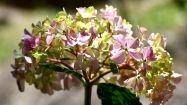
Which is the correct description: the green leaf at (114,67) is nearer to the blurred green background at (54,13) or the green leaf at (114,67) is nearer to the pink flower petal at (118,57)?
the pink flower petal at (118,57)

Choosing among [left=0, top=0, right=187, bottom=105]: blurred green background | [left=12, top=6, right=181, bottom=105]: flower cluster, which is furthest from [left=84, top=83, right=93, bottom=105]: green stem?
[left=0, top=0, right=187, bottom=105]: blurred green background

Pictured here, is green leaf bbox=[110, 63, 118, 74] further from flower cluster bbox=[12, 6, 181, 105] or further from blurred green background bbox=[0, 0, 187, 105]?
blurred green background bbox=[0, 0, 187, 105]

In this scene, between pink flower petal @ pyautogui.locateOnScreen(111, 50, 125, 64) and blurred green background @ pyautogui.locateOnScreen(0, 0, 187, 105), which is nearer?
pink flower petal @ pyautogui.locateOnScreen(111, 50, 125, 64)

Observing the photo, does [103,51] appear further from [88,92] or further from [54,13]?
[54,13]

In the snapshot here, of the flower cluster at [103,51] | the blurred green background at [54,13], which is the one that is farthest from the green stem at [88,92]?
the blurred green background at [54,13]

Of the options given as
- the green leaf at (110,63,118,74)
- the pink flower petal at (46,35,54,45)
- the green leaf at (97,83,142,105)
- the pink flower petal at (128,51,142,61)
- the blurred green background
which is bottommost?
the green leaf at (97,83,142,105)

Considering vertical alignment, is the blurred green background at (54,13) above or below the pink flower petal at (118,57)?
above

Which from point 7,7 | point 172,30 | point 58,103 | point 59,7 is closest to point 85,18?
point 58,103
